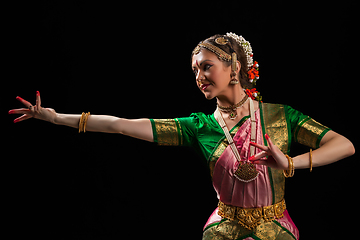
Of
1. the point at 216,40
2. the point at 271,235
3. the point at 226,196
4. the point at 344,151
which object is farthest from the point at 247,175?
the point at 216,40

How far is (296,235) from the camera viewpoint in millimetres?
2848

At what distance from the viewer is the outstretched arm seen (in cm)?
272

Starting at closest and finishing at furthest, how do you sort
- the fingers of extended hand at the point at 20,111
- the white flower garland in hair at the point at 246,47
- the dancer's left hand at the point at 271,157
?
1. the dancer's left hand at the point at 271,157
2. the fingers of extended hand at the point at 20,111
3. the white flower garland in hair at the point at 246,47

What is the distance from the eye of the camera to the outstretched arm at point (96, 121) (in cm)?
272

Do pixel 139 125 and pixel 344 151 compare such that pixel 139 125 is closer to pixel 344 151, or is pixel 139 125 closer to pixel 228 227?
pixel 228 227

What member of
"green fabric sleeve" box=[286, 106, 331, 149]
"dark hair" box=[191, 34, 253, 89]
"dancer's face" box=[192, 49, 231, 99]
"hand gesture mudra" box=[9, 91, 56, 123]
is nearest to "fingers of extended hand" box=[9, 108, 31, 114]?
"hand gesture mudra" box=[9, 91, 56, 123]

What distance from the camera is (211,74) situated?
2.81m

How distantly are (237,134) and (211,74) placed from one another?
373 mm

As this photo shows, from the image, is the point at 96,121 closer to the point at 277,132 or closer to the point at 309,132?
the point at 277,132

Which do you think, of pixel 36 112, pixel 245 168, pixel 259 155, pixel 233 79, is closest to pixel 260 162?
pixel 259 155

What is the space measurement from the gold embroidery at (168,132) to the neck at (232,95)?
0.32m

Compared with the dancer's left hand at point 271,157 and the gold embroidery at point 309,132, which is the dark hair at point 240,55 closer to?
the gold embroidery at point 309,132

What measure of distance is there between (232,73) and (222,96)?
0.15 m

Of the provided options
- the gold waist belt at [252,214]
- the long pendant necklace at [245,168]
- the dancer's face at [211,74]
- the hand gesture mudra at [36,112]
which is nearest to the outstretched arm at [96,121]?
the hand gesture mudra at [36,112]
